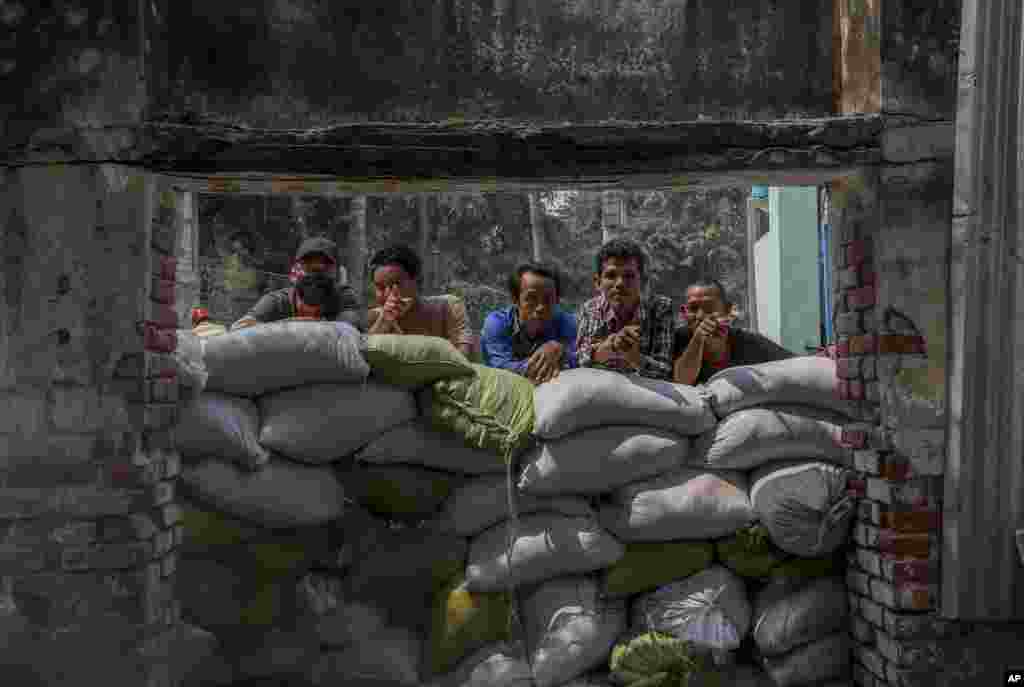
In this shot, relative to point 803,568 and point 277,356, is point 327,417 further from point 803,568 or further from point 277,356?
point 803,568

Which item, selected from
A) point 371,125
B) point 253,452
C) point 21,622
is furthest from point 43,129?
point 21,622

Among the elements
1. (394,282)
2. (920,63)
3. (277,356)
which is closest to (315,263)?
(394,282)

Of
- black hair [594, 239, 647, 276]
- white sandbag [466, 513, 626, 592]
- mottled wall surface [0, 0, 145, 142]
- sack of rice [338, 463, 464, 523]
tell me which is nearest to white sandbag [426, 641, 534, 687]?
white sandbag [466, 513, 626, 592]

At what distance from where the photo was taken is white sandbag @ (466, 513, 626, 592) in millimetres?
3680

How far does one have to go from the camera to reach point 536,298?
4.21m

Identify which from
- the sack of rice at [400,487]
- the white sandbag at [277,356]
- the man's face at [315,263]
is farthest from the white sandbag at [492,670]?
the man's face at [315,263]

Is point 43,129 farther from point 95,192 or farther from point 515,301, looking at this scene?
point 515,301

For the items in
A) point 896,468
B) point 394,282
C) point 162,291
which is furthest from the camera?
point 394,282

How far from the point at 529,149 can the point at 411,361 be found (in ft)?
2.85

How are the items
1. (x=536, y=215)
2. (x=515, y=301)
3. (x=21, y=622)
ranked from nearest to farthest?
(x=21, y=622) → (x=515, y=301) → (x=536, y=215)

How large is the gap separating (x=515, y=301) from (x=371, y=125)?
4.25ft

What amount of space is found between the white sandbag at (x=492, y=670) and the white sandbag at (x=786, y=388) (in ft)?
3.81

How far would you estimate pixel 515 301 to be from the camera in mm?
4504

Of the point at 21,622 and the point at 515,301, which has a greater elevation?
the point at 515,301
